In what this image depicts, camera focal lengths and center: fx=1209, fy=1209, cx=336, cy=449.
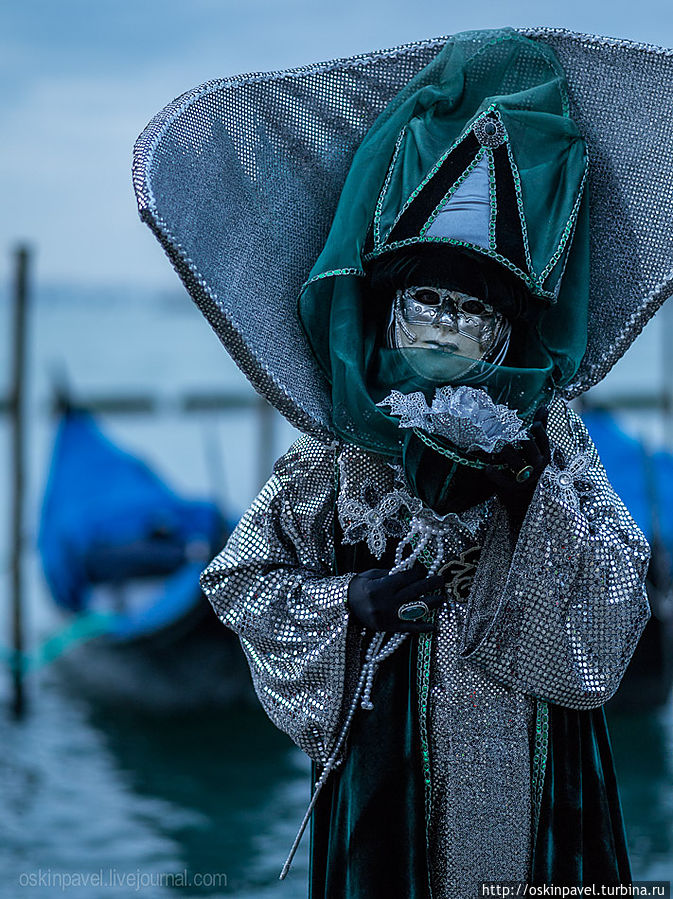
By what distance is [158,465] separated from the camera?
1305 centimetres

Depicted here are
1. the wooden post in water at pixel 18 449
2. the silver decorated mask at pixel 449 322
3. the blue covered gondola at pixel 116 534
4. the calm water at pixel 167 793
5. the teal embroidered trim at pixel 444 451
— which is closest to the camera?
the teal embroidered trim at pixel 444 451

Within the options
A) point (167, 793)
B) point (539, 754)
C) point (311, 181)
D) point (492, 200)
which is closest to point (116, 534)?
point (167, 793)

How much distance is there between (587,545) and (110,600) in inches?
179

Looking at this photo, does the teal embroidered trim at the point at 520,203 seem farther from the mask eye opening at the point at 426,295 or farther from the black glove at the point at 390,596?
the black glove at the point at 390,596

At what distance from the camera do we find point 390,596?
1.59m

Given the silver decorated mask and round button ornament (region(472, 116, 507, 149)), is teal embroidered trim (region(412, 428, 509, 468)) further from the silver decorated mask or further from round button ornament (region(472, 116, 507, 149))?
round button ornament (region(472, 116, 507, 149))

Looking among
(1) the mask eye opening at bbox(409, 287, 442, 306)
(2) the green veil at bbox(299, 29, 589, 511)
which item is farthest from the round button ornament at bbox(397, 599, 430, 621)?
(1) the mask eye opening at bbox(409, 287, 442, 306)

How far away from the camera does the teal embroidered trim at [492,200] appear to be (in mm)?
1567

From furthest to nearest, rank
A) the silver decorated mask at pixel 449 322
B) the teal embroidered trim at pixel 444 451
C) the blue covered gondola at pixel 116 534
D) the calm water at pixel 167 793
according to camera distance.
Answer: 1. the blue covered gondola at pixel 116 534
2. the calm water at pixel 167 793
3. the silver decorated mask at pixel 449 322
4. the teal embroidered trim at pixel 444 451

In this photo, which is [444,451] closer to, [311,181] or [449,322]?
[449,322]

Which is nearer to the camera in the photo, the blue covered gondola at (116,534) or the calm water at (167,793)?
the calm water at (167,793)

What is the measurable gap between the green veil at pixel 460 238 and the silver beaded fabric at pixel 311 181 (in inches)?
2.2

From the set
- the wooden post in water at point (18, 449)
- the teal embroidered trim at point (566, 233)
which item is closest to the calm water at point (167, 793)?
the wooden post in water at point (18, 449)

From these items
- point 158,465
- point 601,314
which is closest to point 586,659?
point 601,314
